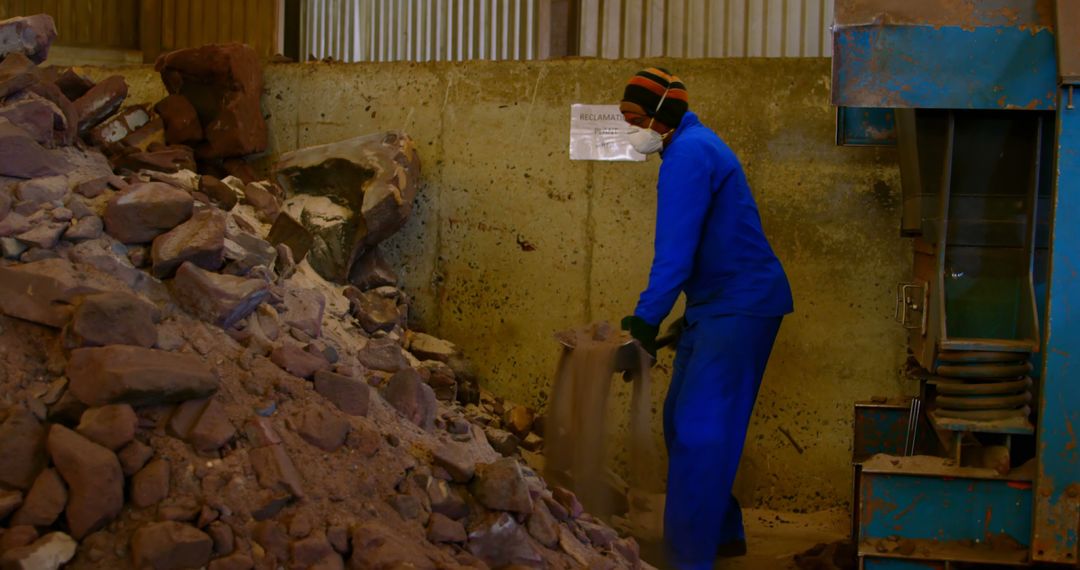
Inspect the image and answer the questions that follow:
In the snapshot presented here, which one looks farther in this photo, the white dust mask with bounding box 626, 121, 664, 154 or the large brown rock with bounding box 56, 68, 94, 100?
the large brown rock with bounding box 56, 68, 94, 100

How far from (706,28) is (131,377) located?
4.18m

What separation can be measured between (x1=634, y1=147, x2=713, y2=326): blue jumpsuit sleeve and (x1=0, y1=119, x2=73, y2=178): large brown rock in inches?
72.7

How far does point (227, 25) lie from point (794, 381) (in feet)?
15.3

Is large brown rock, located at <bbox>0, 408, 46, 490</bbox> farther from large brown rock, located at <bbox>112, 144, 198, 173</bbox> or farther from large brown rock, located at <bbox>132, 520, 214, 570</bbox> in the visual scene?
large brown rock, located at <bbox>112, 144, 198, 173</bbox>

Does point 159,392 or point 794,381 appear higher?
point 159,392

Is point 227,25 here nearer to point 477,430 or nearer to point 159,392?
point 477,430

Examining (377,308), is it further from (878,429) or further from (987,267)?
(987,267)

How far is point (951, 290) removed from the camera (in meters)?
3.35

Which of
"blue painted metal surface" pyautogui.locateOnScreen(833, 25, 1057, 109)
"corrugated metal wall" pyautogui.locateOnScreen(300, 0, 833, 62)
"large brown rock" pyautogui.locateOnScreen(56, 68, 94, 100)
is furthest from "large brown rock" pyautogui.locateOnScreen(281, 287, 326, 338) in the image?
"corrugated metal wall" pyautogui.locateOnScreen(300, 0, 833, 62)

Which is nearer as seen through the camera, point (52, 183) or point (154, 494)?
point (154, 494)


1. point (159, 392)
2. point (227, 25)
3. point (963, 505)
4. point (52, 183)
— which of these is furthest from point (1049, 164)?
point (227, 25)

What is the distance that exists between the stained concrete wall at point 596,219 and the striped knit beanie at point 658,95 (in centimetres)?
80

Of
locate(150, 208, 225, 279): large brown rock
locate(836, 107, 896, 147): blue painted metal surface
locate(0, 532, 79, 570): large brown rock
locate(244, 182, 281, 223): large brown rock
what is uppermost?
locate(836, 107, 896, 147): blue painted metal surface

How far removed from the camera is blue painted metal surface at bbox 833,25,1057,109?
3039 mm
